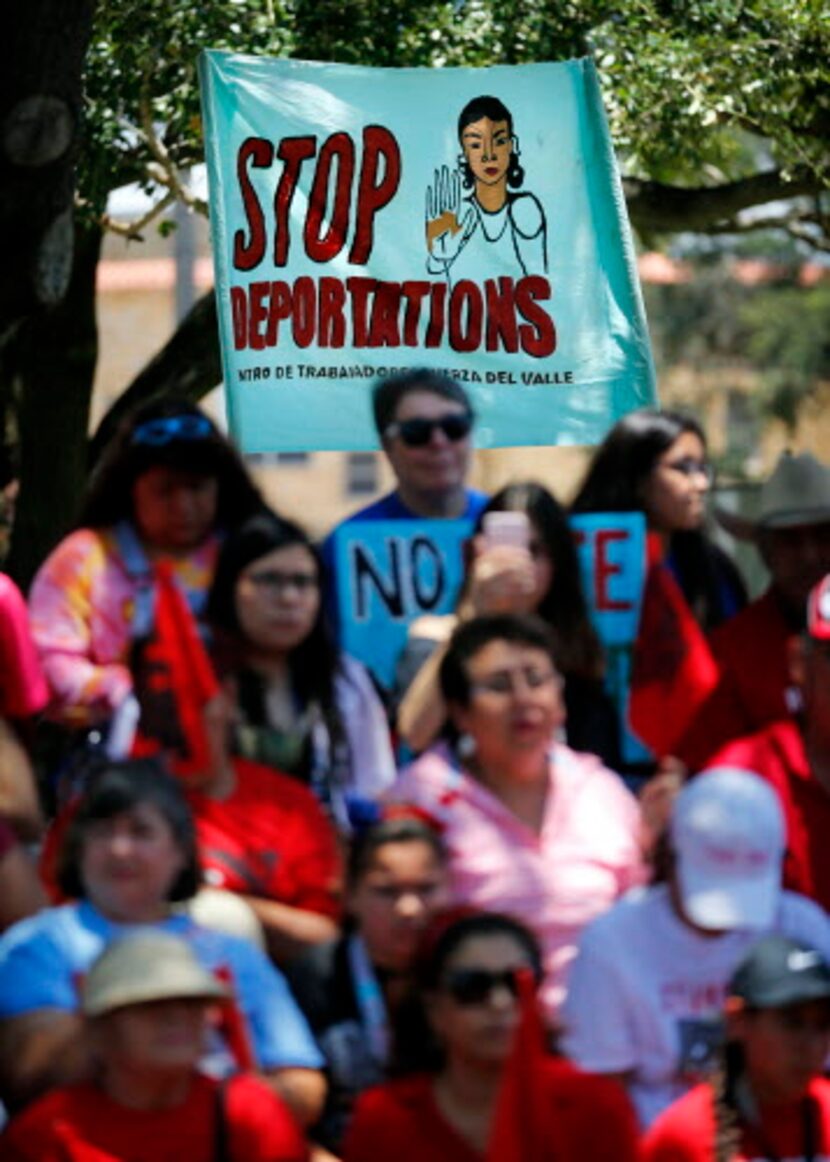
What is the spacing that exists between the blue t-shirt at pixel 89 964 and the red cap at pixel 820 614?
4.66ft

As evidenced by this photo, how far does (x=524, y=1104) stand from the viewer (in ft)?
15.7

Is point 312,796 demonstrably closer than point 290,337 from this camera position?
Yes

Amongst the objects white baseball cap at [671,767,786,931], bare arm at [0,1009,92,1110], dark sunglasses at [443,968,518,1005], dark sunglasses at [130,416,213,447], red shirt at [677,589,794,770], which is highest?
dark sunglasses at [130,416,213,447]

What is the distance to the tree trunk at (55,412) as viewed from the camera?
44.8ft

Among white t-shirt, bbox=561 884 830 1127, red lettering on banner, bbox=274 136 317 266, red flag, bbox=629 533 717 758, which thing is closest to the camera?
white t-shirt, bbox=561 884 830 1127

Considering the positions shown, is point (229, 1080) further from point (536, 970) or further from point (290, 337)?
point (290, 337)

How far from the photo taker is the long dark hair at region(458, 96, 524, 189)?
9.41 meters

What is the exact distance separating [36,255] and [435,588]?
1435mm

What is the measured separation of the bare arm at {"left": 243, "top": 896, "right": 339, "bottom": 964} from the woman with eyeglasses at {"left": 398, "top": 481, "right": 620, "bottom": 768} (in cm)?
75

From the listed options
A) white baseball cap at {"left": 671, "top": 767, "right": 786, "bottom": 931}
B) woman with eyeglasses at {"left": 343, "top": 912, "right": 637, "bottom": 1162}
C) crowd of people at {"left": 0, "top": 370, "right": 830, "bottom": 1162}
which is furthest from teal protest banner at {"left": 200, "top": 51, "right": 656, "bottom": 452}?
woman with eyeglasses at {"left": 343, "top": 912, "right": 637, "bottom": 1162}

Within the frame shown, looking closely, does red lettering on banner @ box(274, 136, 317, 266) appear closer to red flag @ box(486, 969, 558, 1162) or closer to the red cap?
the red cap

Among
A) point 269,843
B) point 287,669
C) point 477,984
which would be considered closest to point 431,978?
point 477,984

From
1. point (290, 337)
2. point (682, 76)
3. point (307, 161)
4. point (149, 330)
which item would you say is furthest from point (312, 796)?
point (149, 330)

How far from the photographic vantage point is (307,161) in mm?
9258
